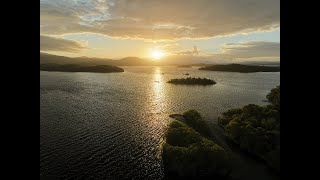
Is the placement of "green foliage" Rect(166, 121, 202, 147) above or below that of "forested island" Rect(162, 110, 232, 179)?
above

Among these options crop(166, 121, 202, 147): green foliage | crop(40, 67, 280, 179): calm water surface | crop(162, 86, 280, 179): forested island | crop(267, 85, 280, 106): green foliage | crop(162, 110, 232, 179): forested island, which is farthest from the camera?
crop(267, 85, 280, 106): green foliage

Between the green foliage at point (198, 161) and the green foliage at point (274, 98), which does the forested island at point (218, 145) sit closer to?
the green foliage at point (198, 161)

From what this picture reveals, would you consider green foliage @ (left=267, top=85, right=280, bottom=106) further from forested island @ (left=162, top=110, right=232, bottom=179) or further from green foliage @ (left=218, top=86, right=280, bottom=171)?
forested island @ (left=162, top=110, right=232, bottom=179)

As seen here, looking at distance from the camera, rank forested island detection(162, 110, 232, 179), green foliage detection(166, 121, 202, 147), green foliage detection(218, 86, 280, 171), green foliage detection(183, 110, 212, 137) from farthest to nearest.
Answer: green foliage detection(183, 110, 212, 137), green foliage detection(166, 121, 202, 147), green foliage detection(218, 86, 280, 171), forested island detection(162, 110, 232, 179)

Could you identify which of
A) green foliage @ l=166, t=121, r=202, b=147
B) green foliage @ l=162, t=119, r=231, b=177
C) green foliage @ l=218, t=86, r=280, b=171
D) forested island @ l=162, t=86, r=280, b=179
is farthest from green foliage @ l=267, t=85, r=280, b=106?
green foliage @ l=162, t=119, r=231, b=177

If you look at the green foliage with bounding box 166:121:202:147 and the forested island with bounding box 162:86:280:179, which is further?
the green foliage with bounding box 166:121:202:147

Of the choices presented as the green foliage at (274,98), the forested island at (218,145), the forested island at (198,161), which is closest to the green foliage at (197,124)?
the forested island at (218,145)

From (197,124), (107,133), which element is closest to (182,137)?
(197,124)
